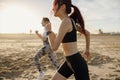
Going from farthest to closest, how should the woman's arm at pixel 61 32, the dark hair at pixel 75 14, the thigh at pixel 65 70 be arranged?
the thigh at pixel 65 70 < the dark hair at pixel 75 14 < the woman's arm at pixel 61 32

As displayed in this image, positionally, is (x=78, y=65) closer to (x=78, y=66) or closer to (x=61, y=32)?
(x=78, y=66)

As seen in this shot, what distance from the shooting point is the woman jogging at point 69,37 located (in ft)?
13.8

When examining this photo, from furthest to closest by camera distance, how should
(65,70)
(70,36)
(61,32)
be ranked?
(65,70) → (70,36) → (61,32)

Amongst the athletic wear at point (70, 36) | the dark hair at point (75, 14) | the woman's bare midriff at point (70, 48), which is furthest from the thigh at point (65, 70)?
the dark hair at point (75, 14)

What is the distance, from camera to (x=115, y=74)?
10898 mm

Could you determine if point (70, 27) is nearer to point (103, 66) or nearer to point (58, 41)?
point (58, 41)

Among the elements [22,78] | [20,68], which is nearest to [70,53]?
[22,78]

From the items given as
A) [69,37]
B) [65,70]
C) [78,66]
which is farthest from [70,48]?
[65,70]

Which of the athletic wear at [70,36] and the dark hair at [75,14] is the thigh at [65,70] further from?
the dark hair at [75,14]

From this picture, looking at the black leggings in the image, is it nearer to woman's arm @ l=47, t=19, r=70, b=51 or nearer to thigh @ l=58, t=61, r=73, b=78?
thigh @ l=58, t=61, r=73, b=78

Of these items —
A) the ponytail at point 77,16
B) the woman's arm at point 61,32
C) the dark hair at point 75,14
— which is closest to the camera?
the woman's arm at point 61,32

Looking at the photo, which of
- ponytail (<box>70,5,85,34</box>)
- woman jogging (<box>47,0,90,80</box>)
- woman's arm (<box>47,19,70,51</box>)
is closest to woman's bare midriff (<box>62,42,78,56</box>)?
woman jogging (<box>47,0,90,80</box>)

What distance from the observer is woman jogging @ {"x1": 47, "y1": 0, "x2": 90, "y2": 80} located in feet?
13.8

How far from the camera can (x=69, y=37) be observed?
14.1ft
